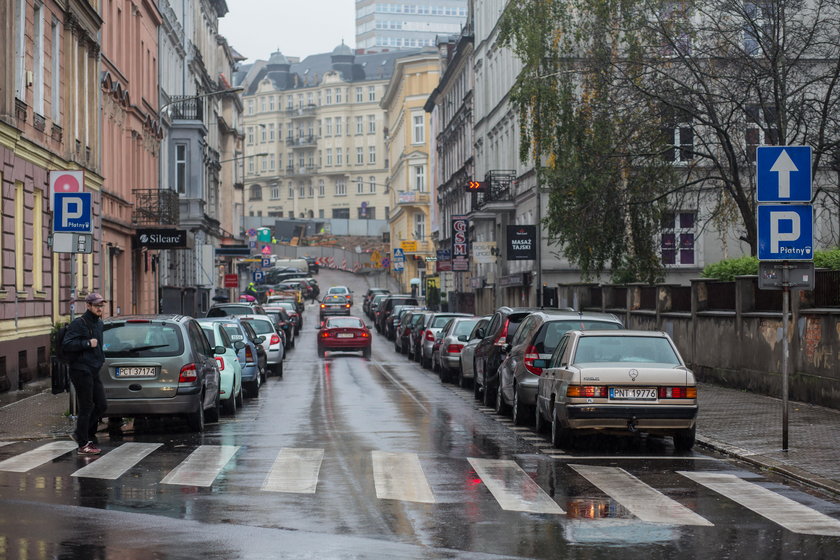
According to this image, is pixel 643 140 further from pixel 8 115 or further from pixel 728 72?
pixel 8 115

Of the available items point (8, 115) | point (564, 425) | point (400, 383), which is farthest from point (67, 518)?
point (400, 383)

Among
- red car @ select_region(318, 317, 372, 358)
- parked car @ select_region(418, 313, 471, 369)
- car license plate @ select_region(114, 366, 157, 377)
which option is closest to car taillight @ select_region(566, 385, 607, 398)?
car license plate @ select_region(114, 366, 157, 377)

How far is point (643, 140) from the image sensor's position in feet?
102

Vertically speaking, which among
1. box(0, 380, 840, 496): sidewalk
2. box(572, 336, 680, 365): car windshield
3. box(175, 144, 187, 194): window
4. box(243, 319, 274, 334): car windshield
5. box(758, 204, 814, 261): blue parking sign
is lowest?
box(0, 380, 840, 496): sidewalk

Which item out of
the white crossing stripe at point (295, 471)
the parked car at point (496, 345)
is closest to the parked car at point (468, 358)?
the parked car at point (496, 345)

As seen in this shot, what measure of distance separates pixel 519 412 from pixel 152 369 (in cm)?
512

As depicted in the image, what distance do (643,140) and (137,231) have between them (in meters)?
20.4

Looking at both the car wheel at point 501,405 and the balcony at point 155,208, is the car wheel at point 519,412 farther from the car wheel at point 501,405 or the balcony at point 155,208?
the balcony at point 155,208

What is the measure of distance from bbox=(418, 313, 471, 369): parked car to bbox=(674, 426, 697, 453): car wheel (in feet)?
70.6

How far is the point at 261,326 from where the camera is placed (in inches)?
1433

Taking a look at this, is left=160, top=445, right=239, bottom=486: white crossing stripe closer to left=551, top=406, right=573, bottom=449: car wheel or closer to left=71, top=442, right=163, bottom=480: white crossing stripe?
left=71, top=442, right=163, bottom=480: white crossing stripe

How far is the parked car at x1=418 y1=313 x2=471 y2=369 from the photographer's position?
37875 mm

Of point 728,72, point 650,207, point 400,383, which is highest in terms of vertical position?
point 728,72

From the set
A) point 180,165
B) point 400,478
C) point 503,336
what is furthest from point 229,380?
point 180,165
